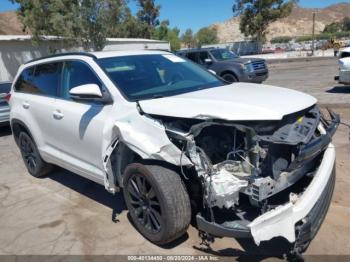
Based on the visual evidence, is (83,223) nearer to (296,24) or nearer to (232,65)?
(232,65)

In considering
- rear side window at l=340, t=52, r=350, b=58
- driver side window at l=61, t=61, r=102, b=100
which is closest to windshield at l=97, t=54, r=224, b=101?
driver side window at l=61, t=61, r=102, b=100

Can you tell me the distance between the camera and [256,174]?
305 centimetres

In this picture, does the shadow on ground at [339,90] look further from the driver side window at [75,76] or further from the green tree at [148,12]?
the green tree at [148,12]

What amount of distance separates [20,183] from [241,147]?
12.4ft

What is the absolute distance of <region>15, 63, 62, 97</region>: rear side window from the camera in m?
4.81

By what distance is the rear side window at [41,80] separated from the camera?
4812 millimetres

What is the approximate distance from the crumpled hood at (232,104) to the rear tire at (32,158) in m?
2.59

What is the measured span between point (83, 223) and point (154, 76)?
185 cm

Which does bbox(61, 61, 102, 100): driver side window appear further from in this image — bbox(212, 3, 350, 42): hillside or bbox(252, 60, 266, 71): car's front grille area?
bbox(212, 3, 350, 42): hillside

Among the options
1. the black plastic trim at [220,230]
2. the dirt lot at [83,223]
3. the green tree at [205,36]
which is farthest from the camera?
the green tree at [205,36]

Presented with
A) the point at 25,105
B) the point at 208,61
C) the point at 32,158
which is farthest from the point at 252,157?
the point at 208,61

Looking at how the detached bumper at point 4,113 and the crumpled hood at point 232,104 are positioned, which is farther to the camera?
the detached bumper at point 4,113

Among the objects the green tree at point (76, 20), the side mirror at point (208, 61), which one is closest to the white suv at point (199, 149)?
the side mirror at point (208, 61)

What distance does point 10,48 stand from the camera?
2044 cm
